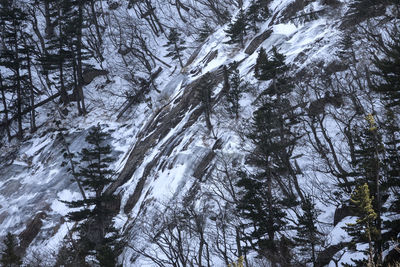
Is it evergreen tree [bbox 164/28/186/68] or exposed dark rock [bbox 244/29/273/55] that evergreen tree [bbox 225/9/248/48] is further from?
evergreen tree [bbox 164/28/186/68]

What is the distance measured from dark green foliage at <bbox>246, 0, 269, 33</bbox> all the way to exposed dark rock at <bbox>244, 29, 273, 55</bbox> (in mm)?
3139

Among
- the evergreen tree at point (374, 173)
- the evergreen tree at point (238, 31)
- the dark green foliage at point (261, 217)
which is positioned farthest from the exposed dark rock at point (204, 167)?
the evergreen tree at point (238, 31)

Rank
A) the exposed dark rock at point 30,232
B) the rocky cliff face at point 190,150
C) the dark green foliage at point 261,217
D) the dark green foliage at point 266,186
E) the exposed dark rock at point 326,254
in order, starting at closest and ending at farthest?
1. the exposed dark rock at point 326,254
2. the dark green foliage at point 261,217
3. the dark green foliage at point 266,186
4. the rocky cliff face at point 190,150
5. the exposed dark rock at point 30,232

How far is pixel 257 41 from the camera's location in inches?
1252

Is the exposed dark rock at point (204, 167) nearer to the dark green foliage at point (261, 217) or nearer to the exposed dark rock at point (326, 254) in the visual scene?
the dark green foliage at point (261, 217)

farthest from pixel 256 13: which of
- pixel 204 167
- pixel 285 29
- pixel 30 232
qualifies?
pixel 30 232

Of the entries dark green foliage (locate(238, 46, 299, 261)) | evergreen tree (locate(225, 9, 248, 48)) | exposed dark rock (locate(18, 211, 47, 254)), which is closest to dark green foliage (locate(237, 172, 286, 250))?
dark green foliage (locate(238, 46, 299, 261))

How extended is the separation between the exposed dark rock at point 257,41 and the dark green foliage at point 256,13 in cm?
314

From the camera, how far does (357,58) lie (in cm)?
2094

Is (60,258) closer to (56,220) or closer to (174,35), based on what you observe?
(56,220)

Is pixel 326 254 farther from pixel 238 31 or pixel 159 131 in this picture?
pixel 238 31

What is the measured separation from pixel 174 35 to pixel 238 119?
68.4 ft

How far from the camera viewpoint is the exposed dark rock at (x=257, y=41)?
→ 1224 inches

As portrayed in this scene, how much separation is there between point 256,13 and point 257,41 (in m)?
5.75
